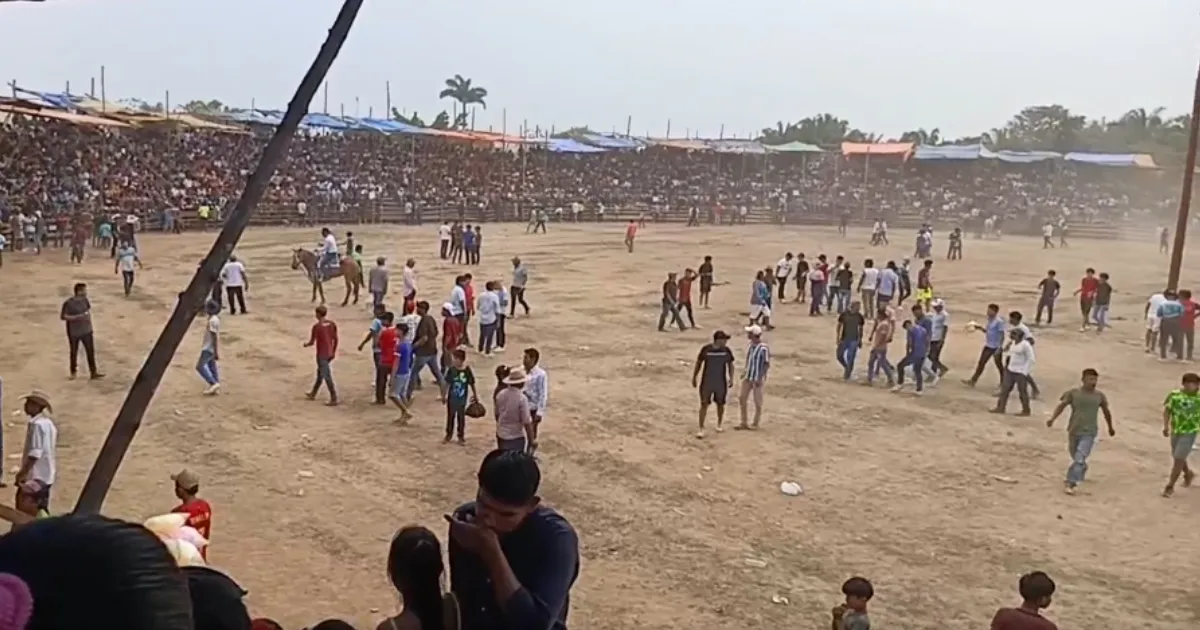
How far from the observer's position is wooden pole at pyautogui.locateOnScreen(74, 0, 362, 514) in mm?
2387

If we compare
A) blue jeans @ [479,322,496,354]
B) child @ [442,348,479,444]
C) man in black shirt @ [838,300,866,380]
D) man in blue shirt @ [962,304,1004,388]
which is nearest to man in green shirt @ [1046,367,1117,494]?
man in blue shirt @ [962,304,1004,388]

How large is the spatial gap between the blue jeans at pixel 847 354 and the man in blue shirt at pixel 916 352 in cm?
69

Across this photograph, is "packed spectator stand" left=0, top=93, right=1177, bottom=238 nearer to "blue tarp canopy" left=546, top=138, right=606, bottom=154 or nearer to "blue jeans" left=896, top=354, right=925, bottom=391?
"blue tarp canopy" left=546, top=138, right=606, bottom=154

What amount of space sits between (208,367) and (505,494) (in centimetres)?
1209

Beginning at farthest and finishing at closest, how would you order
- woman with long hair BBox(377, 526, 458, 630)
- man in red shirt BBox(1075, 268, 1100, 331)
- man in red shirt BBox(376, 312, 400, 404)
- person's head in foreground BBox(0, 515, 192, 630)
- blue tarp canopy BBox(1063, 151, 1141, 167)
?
1. blue tarp canopy BBox(1063, 151, 1141, 167)
2. man in red shirt BBox(1075, 268, 1100, 331)
3. man in red shirt BBox(376, 312, 400, 404)
4. woman with long hair BBox(377, 526, 458, 630)
5. person's head in foreground BBox(0, 515, 192, 630)

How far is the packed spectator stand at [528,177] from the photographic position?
3625 centimetres

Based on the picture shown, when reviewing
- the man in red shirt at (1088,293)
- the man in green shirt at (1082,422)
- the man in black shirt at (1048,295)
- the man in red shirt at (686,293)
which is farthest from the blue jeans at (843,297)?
the man in green shirt at (1082,422)

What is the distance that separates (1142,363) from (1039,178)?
150 ft

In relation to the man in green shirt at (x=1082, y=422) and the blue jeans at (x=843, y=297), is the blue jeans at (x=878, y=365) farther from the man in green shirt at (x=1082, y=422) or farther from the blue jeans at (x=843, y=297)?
the blue jeans at (x=843, y=297)

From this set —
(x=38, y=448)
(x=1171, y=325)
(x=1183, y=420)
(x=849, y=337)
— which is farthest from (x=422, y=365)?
(x=1171, y=325)

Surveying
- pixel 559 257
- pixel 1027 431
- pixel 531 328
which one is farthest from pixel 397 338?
pixel 559 257

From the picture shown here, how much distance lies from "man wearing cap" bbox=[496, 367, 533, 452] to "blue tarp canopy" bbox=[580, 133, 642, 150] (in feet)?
145

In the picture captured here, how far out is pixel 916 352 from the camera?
15.6m

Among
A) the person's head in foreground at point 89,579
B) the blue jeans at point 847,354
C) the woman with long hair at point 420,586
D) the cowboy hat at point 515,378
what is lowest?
the blue jeans at point 847,354
